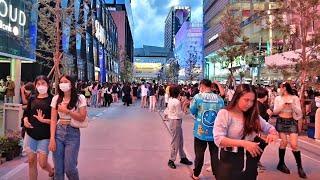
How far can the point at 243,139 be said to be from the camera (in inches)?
187

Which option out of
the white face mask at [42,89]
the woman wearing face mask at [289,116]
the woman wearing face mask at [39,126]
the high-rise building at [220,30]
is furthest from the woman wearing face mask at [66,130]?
the high-rise building at [220,30]

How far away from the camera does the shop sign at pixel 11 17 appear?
2883 cm

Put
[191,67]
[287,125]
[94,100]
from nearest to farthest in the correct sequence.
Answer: [287,125]
[94,100]
[191,67]

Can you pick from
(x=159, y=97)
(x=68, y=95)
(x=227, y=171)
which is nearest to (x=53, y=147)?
(x=68, y=95)

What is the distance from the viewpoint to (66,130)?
6.57 metres

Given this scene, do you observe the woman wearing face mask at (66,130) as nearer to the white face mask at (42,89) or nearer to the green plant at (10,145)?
the white face mask at (42,89)

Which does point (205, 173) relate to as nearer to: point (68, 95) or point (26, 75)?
point (68, 95)

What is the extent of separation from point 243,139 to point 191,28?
138373 mm

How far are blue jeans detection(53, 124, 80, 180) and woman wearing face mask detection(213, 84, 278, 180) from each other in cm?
240

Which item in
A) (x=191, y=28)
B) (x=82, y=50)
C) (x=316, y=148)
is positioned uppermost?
(x=191, y=28)

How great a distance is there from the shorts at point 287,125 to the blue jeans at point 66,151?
431 centimetres

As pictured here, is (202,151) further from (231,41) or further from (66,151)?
(231,41)

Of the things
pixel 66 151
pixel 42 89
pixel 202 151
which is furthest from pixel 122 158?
pixel 66 151

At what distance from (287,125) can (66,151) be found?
4.50m
